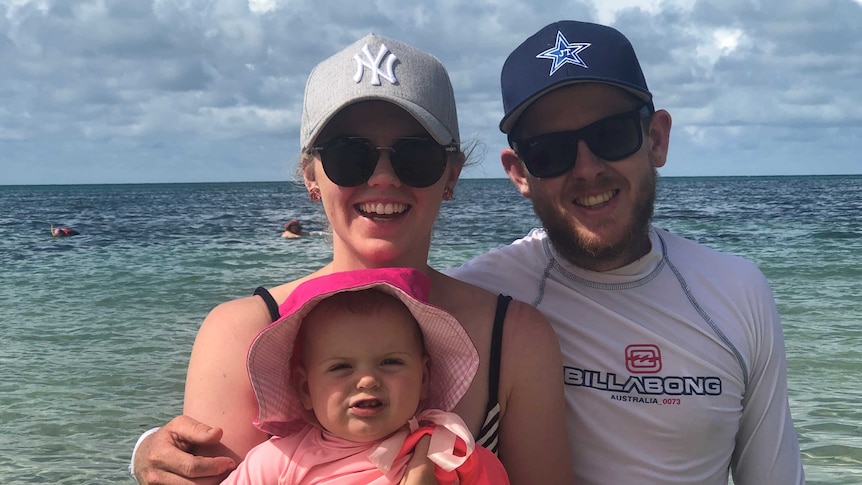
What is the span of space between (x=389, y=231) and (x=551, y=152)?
86 centimetres

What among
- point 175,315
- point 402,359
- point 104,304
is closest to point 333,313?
point 402,359

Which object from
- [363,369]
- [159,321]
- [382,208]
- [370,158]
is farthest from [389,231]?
[159,321]

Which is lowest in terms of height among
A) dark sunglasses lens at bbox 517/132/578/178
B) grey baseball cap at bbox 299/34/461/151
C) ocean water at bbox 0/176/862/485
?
ocean water at bbox 0/176/862/485

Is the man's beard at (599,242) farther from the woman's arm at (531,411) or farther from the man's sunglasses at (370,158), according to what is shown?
the man's sunglasses at (370,158)

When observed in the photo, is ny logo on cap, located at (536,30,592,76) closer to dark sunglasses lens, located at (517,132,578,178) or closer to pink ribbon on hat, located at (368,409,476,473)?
dark sunglasses lens, located at (517,132,578,178)

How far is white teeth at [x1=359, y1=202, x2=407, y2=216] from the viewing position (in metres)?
2.39

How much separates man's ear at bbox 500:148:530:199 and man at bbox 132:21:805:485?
0.08 metres

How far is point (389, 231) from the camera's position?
2.39 m

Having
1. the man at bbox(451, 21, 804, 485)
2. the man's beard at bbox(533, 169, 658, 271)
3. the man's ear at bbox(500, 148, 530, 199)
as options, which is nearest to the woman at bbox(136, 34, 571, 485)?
the man at bbox(451, 21, 804, 485)

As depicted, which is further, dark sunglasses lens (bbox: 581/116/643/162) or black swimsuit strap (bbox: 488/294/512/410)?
dark sunglasses lens (bbox: 581/116/643/162)

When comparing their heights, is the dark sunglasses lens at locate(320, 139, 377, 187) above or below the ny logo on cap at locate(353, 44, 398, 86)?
below

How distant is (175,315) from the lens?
11164 mm

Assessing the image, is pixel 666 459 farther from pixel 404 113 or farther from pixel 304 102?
pixel 304 102

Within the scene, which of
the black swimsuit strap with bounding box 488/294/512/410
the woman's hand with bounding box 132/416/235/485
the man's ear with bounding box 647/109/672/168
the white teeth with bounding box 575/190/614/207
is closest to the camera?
the woman's hand with bounding box 132/416/235/485
